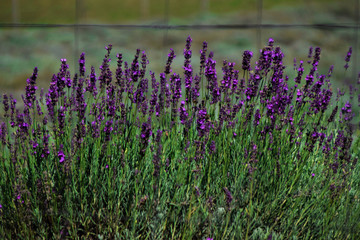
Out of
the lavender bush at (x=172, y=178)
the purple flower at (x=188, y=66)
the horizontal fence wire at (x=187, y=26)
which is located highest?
the horizontal fence wire at (x=187, y=26)

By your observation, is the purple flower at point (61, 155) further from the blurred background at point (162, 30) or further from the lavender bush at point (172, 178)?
the blurred background at point (162, 30)

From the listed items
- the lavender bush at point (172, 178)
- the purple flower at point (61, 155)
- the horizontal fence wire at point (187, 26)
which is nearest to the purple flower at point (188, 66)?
the lavender bush at point (172, 178)

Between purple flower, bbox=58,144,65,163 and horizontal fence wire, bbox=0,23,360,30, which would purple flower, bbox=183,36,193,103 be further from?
horizontal fence wire, bbox=0,23,360,30

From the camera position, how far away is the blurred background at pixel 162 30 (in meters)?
4.97

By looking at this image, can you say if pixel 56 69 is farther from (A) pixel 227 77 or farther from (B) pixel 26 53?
(A) pixel 227 77

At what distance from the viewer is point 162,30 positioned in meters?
4.96

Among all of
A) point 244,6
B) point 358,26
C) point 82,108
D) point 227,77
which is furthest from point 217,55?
point 82,108

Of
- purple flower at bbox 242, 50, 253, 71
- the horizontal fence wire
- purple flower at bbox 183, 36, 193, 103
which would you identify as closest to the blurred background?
the horizontal fence wire

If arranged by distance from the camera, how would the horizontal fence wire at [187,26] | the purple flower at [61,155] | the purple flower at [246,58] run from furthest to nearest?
the horizontal fence wire at [187,26], the purple flower at [246,58], the purple flower at [61,155]

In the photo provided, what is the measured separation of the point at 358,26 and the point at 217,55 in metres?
1.72

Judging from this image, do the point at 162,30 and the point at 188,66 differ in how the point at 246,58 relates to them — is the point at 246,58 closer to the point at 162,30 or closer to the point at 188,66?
the point at 188,66

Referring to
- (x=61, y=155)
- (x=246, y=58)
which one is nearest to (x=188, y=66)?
(x=246, y=58)

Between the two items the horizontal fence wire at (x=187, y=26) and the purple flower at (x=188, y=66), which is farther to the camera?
the horizontal fence wire at (x=187, y=26)

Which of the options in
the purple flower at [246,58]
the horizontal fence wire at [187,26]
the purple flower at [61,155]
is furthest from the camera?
the horizontal fence wire at [187,26]
